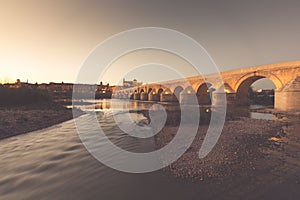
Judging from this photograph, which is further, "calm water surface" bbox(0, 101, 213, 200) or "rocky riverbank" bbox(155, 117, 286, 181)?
"rocky riverbank" bbox(155, 117, 286, 181)

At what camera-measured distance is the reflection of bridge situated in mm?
16594

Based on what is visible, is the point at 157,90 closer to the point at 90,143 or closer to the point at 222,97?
the point at 222,97

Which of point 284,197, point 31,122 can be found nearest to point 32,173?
point 284,197

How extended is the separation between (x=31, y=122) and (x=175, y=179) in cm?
1214

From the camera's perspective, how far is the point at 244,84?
88.3ft

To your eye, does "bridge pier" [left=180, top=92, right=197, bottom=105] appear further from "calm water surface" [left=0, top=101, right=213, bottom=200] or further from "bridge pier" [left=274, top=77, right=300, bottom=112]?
"calm water surface" [left=0, top=101, right=213, bottom=200]

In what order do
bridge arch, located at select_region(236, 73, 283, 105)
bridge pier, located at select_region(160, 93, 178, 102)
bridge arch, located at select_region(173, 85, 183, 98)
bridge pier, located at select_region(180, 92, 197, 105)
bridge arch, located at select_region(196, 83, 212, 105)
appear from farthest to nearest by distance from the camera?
bridge arch, located at select_region(173, 85, 183, 98) < bridge pier, located at select_region(160, 93, 178, 102) < bridge arch, located at select_region(196, 83, 212, 105) < bridge pier, located at select_region(180, 92, 197, 105) < bridge arch, located at select_region(236, 73, 283, 105)

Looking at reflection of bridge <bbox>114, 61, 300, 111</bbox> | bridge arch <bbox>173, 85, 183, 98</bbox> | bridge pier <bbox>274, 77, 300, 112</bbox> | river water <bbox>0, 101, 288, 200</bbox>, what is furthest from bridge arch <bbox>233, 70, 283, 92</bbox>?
river water <bbox>0, 101, 288, 200</bbox>

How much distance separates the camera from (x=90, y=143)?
25.6 ft

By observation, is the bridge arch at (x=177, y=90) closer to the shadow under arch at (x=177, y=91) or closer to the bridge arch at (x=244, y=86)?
the shadow under arch at (x=177, y=91)

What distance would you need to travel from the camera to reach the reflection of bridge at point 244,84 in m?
16.6

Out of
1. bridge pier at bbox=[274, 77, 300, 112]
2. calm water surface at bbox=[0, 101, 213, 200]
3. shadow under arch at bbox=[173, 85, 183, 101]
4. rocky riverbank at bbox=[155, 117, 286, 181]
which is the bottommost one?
calm water surface at bbox=[0, 101, 213, 200]

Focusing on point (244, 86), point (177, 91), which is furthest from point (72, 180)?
point (177, 91)

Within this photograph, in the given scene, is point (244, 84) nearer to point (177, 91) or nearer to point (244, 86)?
point (244, 86)
